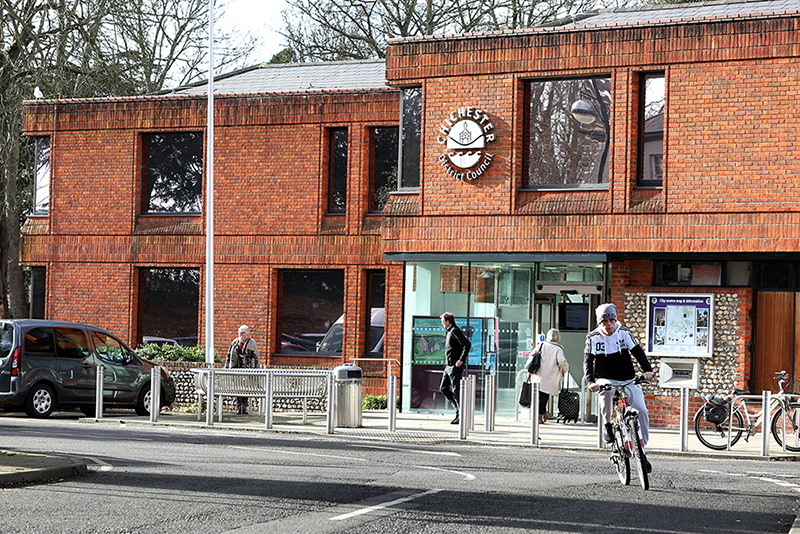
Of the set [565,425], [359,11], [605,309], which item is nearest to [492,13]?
[359,11]

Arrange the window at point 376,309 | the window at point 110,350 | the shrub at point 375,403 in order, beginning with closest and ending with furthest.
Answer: the window at point 110,350 < the shrub at point 375,403 < the window at point 376,309

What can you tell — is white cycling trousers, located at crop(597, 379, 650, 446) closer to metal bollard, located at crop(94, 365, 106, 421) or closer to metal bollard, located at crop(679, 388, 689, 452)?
metal bollard, located at crop(679, 388, 689, 452)

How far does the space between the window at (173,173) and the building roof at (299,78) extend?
4.95ft

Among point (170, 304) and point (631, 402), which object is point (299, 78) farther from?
point (631, 402)

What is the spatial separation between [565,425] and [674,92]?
20.3 feet

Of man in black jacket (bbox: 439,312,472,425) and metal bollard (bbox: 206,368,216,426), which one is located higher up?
man in black jacket (bbox: 439,312,472,425)

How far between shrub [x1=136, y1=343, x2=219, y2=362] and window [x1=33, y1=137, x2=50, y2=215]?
17.6 ft

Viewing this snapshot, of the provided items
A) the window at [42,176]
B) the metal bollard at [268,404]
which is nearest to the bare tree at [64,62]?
the window at [42,176]

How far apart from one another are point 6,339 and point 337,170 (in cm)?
900

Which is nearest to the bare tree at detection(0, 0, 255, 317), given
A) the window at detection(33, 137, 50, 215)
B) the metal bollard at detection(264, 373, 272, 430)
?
the window at detection(33, 137, 50, 215)

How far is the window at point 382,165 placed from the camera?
26.5 meters

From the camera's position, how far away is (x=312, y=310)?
27.0 m

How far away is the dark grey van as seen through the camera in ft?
67.1

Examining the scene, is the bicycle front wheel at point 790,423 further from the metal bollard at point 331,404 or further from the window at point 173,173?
the window at point 173,173
